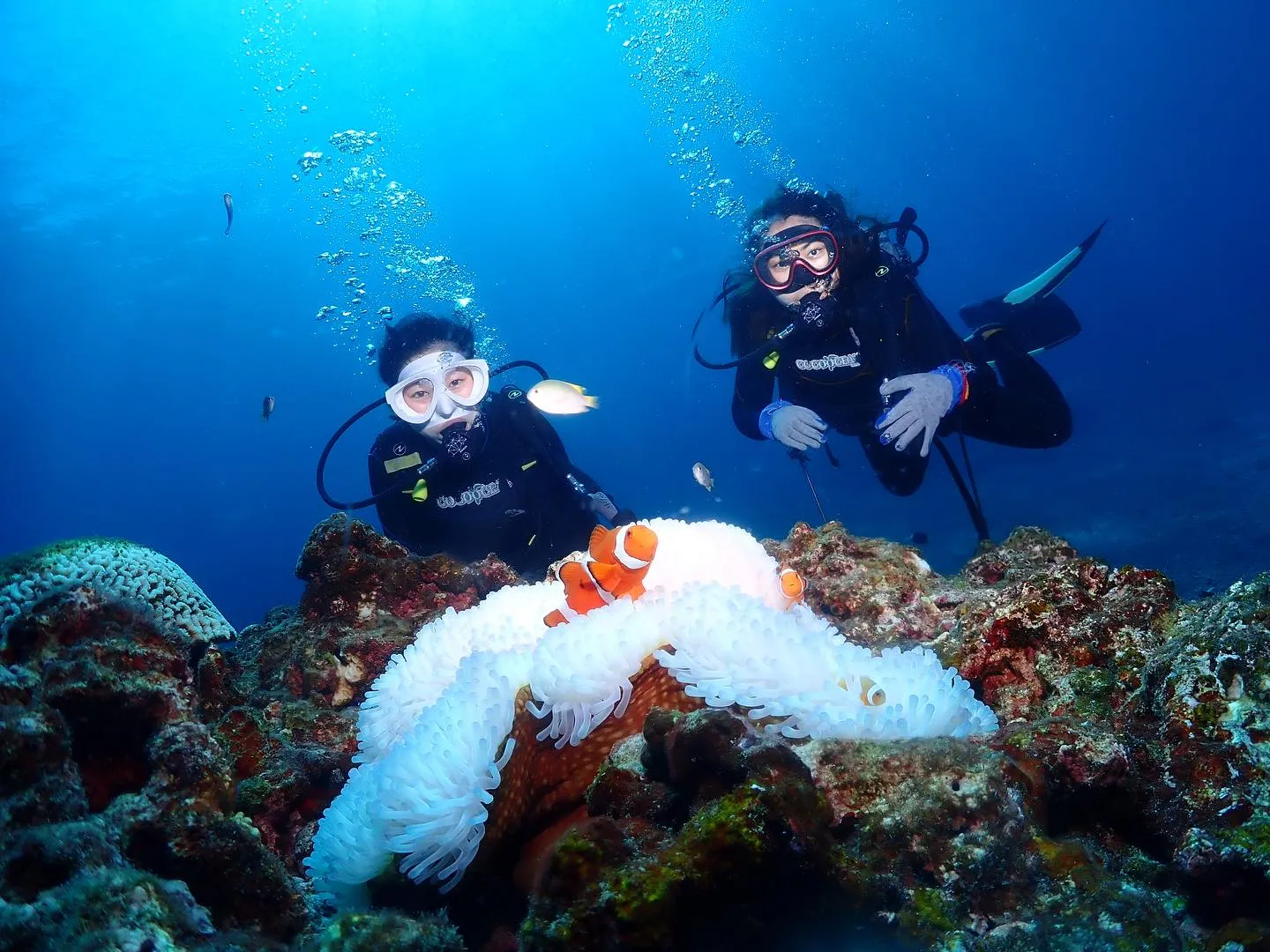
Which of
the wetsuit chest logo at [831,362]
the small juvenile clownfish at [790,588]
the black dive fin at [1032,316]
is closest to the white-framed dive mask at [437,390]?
the wetsuit chest logo at [831,362]

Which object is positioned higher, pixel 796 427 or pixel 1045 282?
pixel 1045 282

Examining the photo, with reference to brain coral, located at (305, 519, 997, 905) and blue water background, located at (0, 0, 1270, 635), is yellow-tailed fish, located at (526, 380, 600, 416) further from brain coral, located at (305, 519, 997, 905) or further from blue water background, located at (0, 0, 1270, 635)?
blue water background, located at (0, 0, 1270, 635)

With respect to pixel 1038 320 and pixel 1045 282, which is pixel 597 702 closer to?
pixel 1038 320

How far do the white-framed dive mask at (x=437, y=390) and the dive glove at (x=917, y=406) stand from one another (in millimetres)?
3299

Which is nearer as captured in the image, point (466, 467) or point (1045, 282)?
point (466, 467)

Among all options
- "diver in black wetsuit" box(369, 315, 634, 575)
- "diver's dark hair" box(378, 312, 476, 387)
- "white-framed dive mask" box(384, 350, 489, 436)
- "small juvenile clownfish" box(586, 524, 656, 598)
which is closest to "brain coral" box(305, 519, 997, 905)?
"small juvenile clownfish" box(586, 524, 656, 598)

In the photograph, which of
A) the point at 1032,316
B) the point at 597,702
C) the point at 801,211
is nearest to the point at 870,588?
the point at 597,702

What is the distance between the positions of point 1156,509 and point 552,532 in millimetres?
22705

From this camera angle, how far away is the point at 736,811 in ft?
3.90

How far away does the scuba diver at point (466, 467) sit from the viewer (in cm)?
554

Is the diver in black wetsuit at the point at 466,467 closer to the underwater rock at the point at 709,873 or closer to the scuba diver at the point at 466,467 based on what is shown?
the scuba diver at the point at 466,467

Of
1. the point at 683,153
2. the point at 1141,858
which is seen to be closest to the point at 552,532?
the point at 1141,858

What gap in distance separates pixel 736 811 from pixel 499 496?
487 cm

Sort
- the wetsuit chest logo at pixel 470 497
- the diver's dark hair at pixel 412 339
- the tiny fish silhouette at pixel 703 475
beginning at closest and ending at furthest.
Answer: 1. the wetsuit chest logo at pixel 470 497
2. the diver's dark hair at pixel 412 339
3. the tiny fish silhouette at pixel 703 475
